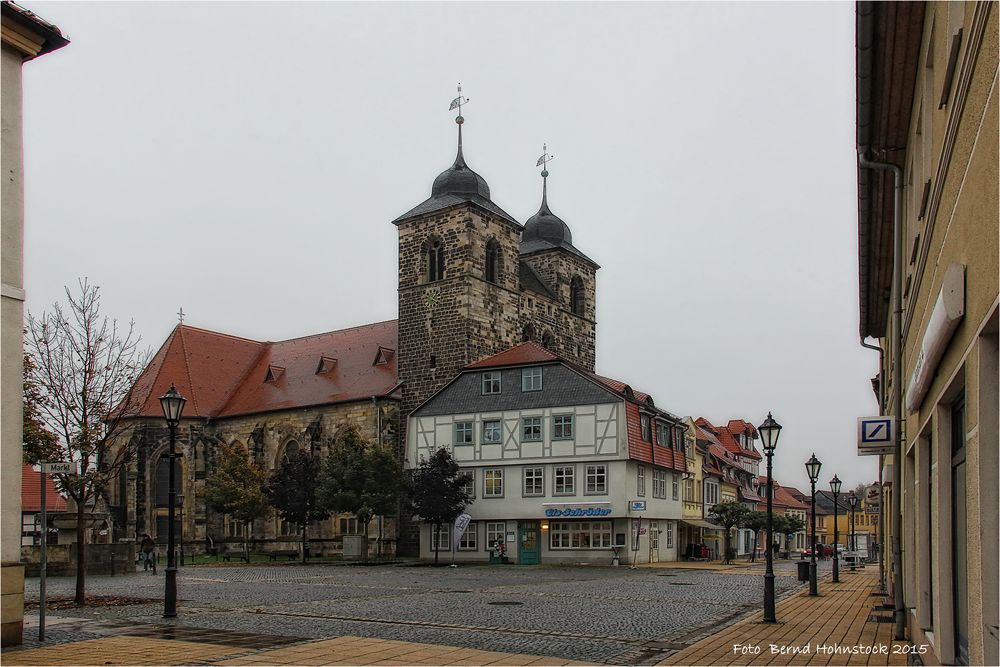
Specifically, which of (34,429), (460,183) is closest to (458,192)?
(460,183)

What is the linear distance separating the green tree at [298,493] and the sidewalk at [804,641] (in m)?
31.5

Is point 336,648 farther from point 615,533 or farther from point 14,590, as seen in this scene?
point 615,533

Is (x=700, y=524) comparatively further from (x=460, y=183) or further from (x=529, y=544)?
(x=460, y=183)

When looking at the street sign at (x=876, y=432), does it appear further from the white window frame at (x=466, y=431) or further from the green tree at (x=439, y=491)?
the white window frame at (x=466, y=431)

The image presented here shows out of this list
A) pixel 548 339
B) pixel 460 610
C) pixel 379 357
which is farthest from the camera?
pixel 548 339

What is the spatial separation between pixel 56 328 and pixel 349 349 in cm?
4050

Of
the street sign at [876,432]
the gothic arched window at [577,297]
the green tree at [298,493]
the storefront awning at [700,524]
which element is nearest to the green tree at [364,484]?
the green tree at [298,493]

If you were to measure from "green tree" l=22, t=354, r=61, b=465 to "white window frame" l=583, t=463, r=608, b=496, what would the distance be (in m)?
25.0

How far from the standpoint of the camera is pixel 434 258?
186 feet

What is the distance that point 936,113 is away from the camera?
7410 millimetres

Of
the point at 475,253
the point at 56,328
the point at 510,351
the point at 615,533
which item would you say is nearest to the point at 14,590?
the point at 56,328

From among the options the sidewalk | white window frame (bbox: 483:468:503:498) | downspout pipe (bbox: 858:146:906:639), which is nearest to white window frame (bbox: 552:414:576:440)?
white window frame (bbox: 483:468:503:498)

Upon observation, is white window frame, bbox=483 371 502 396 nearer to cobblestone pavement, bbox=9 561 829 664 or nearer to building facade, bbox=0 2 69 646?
cobblestone pavement, bbox=9 561 829 664

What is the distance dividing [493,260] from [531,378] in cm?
1224
